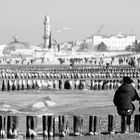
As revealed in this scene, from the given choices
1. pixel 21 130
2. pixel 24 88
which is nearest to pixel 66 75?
pixel 24 88

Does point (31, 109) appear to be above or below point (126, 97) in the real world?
below

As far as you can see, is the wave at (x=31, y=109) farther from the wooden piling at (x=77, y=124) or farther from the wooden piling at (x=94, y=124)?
the wooden piling at (x=94, y=124)

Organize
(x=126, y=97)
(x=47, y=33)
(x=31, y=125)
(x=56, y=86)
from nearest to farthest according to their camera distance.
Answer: (x=126, y=97) → (x=31, y=125) → (x=56, y=86) → (x=47, y=33)

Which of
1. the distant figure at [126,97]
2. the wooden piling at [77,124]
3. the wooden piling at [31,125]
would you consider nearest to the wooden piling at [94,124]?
the wooden piling at [77,124]

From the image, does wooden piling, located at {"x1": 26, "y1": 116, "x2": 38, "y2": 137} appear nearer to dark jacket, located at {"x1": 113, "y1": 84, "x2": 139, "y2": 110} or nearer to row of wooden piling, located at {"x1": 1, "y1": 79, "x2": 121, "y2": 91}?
dark jacket, located at {"x1": 113, "y1": 84, "x2": 139, "y2": 110}

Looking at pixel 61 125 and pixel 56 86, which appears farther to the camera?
pixel 56 86

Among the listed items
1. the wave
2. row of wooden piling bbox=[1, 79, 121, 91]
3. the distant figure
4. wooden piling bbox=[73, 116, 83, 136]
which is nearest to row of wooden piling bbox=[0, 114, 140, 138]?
wooden piling bbox=[73, 116, 83, 136]

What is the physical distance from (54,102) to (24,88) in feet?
38.6

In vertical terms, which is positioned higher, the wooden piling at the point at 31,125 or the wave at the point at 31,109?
the wooden piling at the point at 31,125

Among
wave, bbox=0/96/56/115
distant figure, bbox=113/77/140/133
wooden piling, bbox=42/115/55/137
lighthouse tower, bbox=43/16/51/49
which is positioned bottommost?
wave, bbox=0/96/56/115

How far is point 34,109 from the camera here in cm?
2962

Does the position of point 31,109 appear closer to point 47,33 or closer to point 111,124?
point 111,124

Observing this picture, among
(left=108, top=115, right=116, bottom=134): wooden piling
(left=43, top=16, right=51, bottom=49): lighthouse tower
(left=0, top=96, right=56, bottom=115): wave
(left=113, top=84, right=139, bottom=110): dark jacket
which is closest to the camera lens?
(left=113, top=84, right=139, bottom=110): dark jacket

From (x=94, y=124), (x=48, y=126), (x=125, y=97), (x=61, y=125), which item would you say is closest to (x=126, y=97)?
(x=125, y=97)
